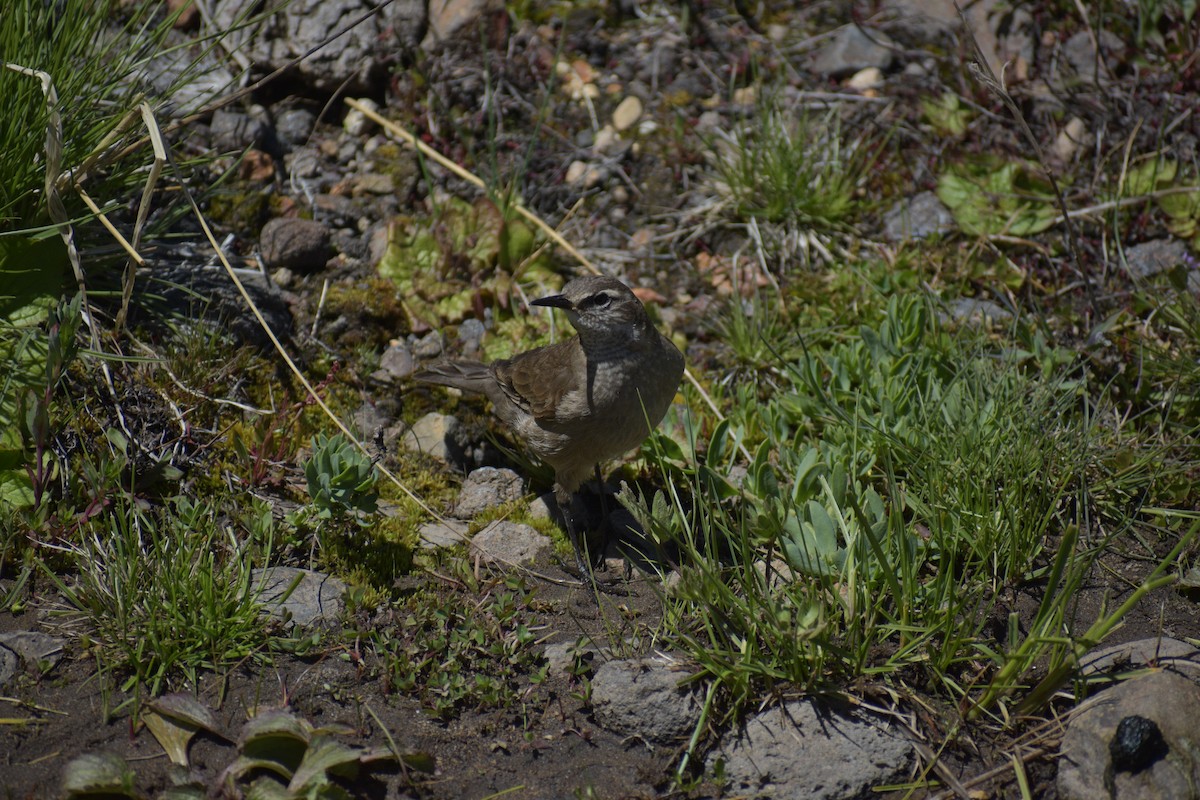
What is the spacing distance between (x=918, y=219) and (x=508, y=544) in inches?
149

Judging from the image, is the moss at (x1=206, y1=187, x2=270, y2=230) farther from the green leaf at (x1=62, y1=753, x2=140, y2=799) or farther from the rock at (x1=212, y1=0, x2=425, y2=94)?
the green leaf at (x1=62, y1=753, x2=140, y2=799)

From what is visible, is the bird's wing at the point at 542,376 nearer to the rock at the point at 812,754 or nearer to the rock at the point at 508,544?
the rock at the point at 508,544

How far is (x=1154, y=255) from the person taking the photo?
6.39 m

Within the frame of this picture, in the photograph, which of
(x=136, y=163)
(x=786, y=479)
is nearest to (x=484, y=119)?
(x=136, y=163)

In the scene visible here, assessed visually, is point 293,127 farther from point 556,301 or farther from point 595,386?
point 595,386

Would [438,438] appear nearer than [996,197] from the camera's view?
Yes

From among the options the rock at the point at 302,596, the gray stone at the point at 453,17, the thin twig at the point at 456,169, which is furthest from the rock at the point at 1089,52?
the rock at the point at 302,596

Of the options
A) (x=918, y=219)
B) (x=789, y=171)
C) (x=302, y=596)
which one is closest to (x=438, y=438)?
(x=302, y=596)

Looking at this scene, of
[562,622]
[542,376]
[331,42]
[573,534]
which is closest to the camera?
[562,622]

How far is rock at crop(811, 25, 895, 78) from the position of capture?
25.3ft

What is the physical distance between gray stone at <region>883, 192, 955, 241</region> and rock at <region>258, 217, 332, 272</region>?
383 centimetres

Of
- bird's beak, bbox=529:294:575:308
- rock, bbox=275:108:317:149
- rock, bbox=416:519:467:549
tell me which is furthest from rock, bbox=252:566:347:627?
rock, bbox=275:108:317:149

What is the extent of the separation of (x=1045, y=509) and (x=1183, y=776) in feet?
4.76

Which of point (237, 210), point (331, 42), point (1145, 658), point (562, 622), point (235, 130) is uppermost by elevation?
point (331, 42)
